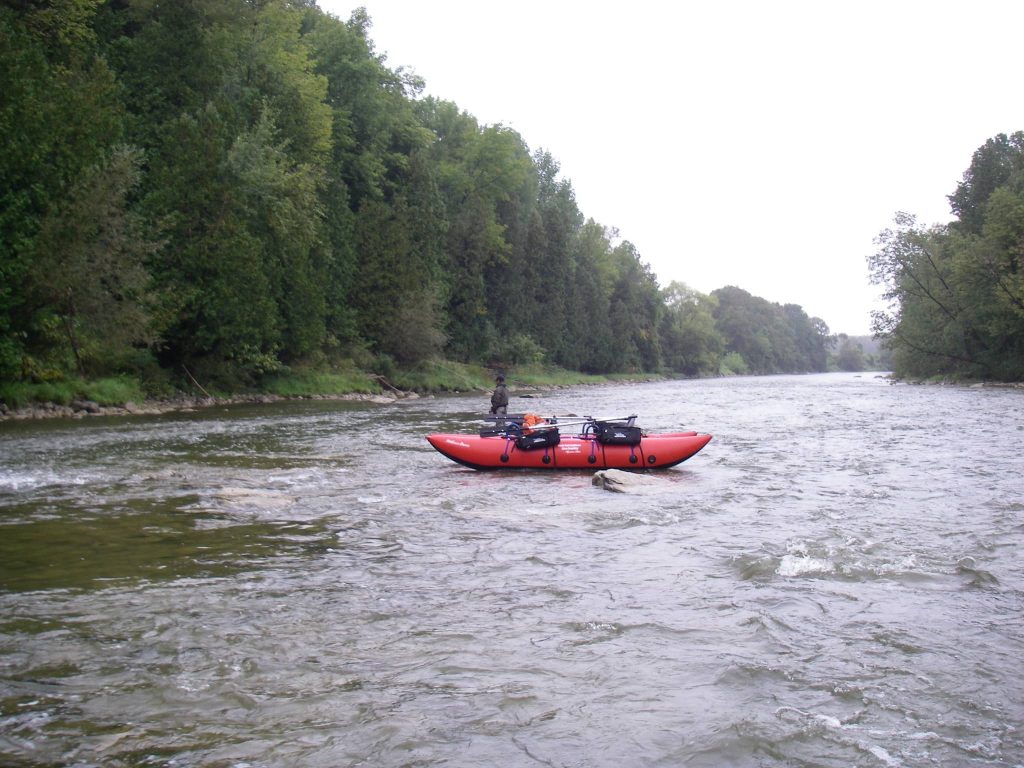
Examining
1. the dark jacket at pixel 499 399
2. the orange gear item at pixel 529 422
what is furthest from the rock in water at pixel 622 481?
the dark jacket at pixel 499 399

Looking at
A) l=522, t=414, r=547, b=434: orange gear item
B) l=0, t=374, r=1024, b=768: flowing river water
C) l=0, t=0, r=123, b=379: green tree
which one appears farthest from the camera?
l=0, t=0, r=123, b=379: green tree

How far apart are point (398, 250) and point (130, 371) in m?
19.2

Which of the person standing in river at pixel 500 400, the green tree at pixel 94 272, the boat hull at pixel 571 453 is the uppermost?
the green tree at pixel 94 272

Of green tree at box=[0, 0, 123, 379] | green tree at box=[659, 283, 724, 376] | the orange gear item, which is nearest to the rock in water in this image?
the orange gear item

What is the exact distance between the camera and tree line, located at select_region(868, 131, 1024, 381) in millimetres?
42719

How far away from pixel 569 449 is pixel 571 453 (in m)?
0.07

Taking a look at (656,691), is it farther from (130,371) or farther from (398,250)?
(398,250)

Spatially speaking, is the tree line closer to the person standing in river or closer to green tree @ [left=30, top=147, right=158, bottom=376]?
the person standing in river

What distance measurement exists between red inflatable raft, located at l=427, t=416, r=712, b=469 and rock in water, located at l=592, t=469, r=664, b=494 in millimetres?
1136

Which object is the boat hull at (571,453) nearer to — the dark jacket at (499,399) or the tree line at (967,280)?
the dark jacket at (499,399)

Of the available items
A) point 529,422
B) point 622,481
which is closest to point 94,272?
point 529,422

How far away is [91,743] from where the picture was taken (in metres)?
3.54

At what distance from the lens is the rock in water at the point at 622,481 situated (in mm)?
11270

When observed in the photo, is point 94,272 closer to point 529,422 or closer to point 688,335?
point 529,422
